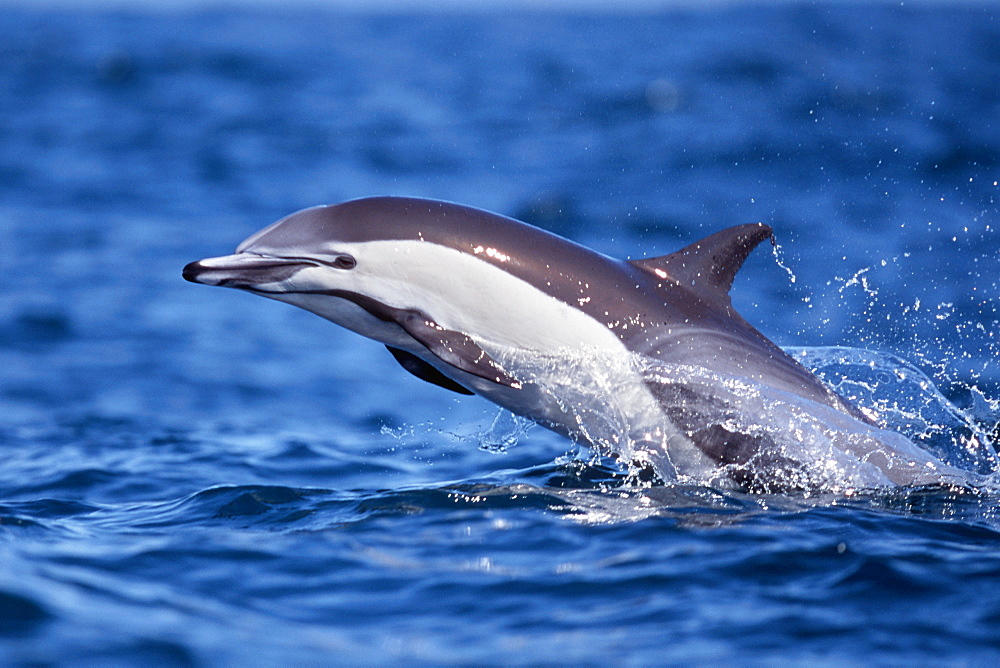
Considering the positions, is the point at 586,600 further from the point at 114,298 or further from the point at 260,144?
the point at 260,144

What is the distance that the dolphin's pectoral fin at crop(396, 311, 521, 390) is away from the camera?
236 inches

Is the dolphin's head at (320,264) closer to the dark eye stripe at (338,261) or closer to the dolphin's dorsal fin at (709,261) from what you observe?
the dark eye stripe at (338,261)

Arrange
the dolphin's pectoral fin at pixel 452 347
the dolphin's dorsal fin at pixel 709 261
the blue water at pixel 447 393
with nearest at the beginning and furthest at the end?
the blue water at pixel 447 393 < the dolphin's pectoral fin at pixel 452 347 < the dolphin's dorsal fin at pixel 709 261

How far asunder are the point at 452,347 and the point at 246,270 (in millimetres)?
1167

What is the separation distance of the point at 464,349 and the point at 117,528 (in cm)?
210

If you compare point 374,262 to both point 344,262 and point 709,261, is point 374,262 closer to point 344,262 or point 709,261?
point 344,262

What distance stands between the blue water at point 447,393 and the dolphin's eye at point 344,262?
1.34 metres

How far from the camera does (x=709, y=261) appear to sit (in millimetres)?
6434

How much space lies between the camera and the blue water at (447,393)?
15.3ft

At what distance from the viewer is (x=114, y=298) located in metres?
13.5

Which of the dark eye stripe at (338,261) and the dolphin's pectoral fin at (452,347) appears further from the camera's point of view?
the dark eye stripe at (338,261)

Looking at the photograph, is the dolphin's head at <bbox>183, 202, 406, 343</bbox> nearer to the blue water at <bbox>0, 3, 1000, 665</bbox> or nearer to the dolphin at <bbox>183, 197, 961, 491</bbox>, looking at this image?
the dolphin at <bbox>183, 197, 961, 491</bbox>

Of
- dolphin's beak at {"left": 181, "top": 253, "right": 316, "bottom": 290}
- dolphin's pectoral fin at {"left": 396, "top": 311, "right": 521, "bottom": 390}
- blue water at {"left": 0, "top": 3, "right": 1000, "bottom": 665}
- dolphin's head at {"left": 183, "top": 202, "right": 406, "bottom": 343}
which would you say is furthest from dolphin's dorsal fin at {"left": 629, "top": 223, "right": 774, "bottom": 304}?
dolphin's beak at {"left": 181, "top": 253, "right": 316, "bottom": 290}

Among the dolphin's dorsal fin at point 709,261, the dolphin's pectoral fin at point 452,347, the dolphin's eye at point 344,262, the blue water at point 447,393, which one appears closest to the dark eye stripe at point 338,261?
the dolphin's eye at point 344,262
